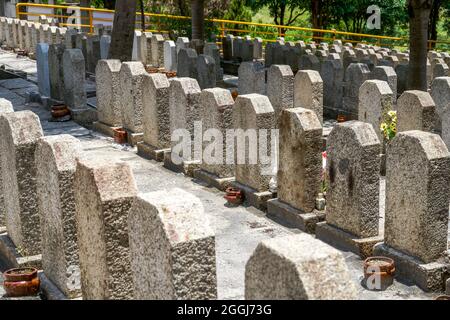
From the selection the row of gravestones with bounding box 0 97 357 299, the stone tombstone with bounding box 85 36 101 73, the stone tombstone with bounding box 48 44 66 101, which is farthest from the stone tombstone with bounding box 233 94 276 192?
the stone tombstone with bounding box 85 36 101 73

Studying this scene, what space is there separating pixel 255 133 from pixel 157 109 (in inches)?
92.3

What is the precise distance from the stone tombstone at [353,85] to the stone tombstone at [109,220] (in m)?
9.37

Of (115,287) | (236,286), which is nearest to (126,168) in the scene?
(115,287)

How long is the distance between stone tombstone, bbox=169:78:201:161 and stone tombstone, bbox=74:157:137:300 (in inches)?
200

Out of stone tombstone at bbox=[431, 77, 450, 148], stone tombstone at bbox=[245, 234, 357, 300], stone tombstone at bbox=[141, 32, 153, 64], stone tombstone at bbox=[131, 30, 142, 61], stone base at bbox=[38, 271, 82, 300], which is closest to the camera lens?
stone tombstone at bbox=[245, 234, 357, 300]

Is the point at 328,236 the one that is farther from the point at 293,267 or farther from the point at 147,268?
the point at 293,267

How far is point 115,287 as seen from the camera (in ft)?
18.0

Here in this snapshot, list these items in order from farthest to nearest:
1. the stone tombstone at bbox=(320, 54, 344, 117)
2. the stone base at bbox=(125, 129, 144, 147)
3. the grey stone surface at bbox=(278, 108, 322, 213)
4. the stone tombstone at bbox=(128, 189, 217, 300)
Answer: the stone tombstone at bbox=(320, 54, 344, 117), the stone base at bbox=(125, 129, 144, 147), the grey stone surface at bbox=(278, 108, 322, 213), the stone tombstone at bbox=(128, 189, 217, 300)

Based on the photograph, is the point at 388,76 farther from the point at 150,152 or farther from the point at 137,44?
the point at 137,44

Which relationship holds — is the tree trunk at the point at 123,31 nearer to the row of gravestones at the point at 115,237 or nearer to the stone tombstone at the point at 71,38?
the stone tombstone at the point at 71,38

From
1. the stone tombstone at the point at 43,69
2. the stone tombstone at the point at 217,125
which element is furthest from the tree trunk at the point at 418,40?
the stone tombstone at the point at 43,69

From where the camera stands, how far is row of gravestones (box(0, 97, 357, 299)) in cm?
406

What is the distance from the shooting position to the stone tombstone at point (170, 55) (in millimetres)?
20281

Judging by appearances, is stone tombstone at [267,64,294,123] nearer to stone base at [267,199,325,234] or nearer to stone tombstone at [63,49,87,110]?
stone tombstone at [63,49,87,110]
